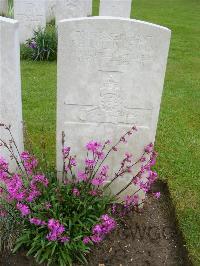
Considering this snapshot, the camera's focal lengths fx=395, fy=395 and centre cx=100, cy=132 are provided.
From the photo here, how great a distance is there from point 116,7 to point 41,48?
276 cm

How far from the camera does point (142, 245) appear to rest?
12.3ft

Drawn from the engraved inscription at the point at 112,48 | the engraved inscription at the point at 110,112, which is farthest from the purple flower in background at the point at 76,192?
the engraved inscription at the point at 112,48

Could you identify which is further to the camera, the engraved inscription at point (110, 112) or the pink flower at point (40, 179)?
the engraved inscription at point (110, 112)

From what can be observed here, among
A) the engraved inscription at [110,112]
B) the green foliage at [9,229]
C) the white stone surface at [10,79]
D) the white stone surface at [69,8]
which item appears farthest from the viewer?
the white stone surface at [69,8]

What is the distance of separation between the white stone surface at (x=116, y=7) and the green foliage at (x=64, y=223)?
323 inches

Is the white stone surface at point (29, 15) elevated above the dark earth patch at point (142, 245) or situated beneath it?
elevated above

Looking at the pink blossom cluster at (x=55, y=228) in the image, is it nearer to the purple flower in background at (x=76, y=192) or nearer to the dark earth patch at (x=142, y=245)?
the purple flower in background at (x=76, y=192)

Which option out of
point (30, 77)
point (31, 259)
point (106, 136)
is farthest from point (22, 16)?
point (31, 259)

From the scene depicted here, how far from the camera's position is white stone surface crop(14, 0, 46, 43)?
1009cm

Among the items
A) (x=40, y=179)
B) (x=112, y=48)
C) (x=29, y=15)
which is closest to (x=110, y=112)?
(x=112, y=48)

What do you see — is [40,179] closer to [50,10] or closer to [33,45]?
[33,45]

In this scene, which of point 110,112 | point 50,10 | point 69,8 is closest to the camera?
point 110,112

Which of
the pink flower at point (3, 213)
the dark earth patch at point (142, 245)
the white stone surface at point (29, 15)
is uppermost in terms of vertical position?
the white stone surface at point (29, 15)

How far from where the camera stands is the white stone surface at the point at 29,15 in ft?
33.1
